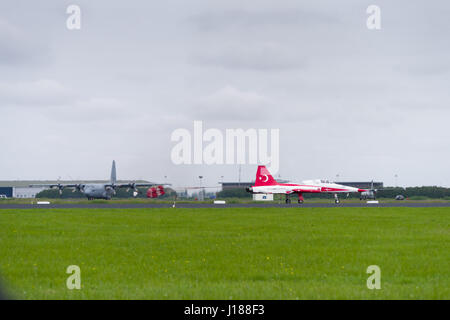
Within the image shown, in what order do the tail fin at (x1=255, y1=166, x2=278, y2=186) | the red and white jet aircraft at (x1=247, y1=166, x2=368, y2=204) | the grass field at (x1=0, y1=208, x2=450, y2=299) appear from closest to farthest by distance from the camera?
1. the grass field at (x1=0, y1=208, x2=450, y2=299)
2. the red and white jet aircraft at (x1=247, y1=166, x2=368, y2=204)
3. the tail fin at (x1=255, y1=166, x2=278, y2=186)

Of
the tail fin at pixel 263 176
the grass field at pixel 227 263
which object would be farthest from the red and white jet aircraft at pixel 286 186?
the grass field at pixel 227 263

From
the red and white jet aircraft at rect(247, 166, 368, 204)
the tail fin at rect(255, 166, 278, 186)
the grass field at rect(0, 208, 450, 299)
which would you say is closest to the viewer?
the grass field at rect(0, 208, 450, 299)

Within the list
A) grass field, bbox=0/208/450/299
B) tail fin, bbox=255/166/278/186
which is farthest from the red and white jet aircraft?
grass field, bbox=0/208/450/299

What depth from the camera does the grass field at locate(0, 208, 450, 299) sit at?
12.0 metres

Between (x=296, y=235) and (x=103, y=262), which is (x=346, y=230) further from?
(x=103, y=262)

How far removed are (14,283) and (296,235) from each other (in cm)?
A: 1567

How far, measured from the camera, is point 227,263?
655 inches

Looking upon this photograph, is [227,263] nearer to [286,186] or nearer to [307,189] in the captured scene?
[286,186]

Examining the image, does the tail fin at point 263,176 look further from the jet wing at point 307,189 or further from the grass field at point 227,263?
the grass field at point 227,263

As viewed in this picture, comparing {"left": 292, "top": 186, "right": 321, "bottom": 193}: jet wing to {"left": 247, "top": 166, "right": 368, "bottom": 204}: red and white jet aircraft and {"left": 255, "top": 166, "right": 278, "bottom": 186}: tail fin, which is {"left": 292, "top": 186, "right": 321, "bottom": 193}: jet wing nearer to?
{"left": 247, "top": 166, "right": 368, "bottom": 204}: red and white jet aircraft

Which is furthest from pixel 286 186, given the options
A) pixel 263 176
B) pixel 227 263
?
pixel 227 263

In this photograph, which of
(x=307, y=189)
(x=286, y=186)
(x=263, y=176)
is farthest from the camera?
(x=263, y=176)

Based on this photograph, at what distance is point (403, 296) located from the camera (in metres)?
11.4
